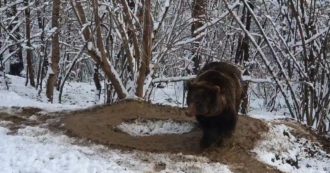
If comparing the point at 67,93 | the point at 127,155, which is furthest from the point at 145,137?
the point at 67,93

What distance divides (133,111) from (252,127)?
1.65m

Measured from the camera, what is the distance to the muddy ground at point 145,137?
5.83 metres

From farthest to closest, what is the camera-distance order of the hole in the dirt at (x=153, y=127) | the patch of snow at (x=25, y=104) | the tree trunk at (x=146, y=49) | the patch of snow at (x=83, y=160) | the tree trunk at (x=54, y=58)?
the tree trunk at (x=54, y=58) → the tree trunk at (x=146, y=49) → the patch of snow at (x=25, y=104) → the hole in the dirt at (x=153, y=127) → the patch of snow at (x=83, y=160)

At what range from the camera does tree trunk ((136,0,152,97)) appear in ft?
28.1

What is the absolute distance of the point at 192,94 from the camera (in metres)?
5.61

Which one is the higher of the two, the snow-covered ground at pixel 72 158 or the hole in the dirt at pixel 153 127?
the hole in the dirt at pixel 153 127

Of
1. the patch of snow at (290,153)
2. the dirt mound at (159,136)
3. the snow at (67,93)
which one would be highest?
the dirt mound at (159,136)

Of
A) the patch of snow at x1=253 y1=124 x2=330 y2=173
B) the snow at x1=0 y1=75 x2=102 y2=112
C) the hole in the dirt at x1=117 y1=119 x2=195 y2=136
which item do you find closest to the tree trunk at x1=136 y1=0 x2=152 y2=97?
the hole in the dirt at x1=117 y1=119 x2=195 y2=136

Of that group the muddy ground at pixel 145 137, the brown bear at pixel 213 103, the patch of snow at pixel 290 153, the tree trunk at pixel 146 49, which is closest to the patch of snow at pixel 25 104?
the muddy ground at pixel 145 137

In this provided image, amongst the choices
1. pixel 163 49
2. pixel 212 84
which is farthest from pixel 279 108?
pixel 212 84

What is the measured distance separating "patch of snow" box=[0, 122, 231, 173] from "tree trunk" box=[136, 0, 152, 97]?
10.2 ft

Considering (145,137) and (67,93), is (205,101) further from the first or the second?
(67,93)

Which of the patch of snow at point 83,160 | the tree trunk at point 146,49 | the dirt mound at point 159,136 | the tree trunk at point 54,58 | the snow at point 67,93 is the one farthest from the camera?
the snow at point 67,93

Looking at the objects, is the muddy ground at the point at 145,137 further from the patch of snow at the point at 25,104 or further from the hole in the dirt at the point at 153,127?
the patch of snow at the point at 25,104
